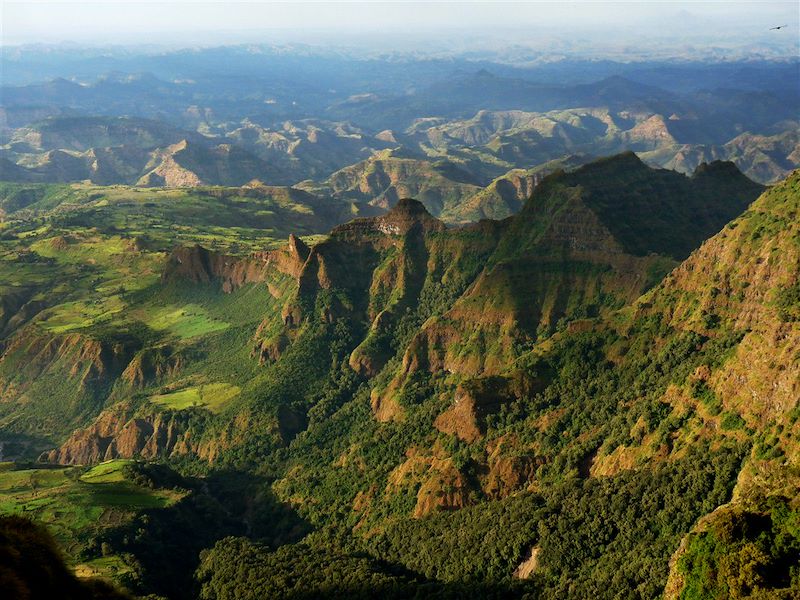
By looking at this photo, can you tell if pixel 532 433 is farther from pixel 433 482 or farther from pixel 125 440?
pixel 125 440

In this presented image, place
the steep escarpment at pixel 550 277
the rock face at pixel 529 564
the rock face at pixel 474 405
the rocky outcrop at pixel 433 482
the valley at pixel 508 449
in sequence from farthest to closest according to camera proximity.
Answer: the steep escarpment at pixel 550 277
the rock face at pixel 474 405
the rocky outcrop at pixel 433 482
the rock face at pixel 529 564
the valley at pixel 508 449

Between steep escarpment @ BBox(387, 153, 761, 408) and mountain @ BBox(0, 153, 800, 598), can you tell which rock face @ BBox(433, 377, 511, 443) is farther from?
steep escarpment @ BBox(387, 153, 761, 408)

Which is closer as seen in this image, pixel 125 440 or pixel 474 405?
pixel 474 405

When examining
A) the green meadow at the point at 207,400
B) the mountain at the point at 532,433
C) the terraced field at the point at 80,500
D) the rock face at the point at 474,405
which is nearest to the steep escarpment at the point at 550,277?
the mountain at the point at 532,433

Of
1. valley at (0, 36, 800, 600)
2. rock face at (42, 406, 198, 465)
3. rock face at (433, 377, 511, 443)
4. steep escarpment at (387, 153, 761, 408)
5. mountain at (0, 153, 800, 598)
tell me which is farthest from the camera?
rock face at (42, 406, 198, 465)

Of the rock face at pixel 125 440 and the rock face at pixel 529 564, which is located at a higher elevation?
the rock face at pixel 529 564

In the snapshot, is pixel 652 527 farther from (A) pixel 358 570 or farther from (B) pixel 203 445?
(B) pixel 203 445

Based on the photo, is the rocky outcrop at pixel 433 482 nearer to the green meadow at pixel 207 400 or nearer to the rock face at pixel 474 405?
the rock face at pixel 474 405

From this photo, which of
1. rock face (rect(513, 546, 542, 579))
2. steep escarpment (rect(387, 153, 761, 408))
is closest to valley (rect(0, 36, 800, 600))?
rock face (rect(513, 546, 542, 579))

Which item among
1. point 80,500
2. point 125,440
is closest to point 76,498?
point 80,500

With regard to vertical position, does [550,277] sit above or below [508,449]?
above

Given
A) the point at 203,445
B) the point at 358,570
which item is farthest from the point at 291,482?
the point at 358,570
